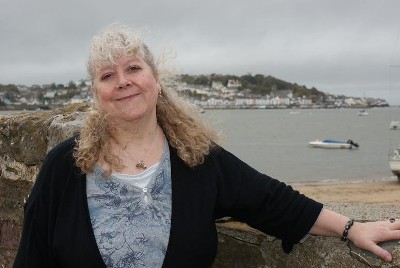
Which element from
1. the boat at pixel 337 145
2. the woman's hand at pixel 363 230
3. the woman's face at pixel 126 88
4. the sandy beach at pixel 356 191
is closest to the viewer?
the woman's hand at pixel 363 230

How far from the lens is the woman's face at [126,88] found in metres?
2.29

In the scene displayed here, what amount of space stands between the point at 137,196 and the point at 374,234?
3.29 ft

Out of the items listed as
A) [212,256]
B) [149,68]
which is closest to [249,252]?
[212,256]

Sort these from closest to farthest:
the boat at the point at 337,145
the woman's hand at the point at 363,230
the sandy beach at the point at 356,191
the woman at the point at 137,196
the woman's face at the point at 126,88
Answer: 1. the woman's hand at the point at 363,230
2. the woman at the point at 137,196
3. the woman's face at the point at 126,88
4. the sandy beach at the point at 356,191
5. the boat at the point at 337,145

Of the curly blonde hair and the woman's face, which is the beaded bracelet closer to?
the curly blonde hair

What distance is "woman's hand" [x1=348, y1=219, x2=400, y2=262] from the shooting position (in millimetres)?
2082

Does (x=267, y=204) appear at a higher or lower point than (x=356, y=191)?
higher

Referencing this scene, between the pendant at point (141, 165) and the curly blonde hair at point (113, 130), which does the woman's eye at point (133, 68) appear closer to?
the curly blonde hair at point (113, 130)

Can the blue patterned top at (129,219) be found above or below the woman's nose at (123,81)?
below

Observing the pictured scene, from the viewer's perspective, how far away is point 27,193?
3270 mm

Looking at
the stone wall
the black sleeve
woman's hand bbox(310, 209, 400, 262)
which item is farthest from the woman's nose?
woman's hand bbox(310, 209, 400, 262)

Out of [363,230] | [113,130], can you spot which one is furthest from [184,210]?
[363,230]

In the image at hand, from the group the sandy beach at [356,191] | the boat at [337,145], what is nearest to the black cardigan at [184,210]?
the sandy beach at [356,191]

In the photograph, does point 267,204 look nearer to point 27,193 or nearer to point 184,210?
point 184,210
